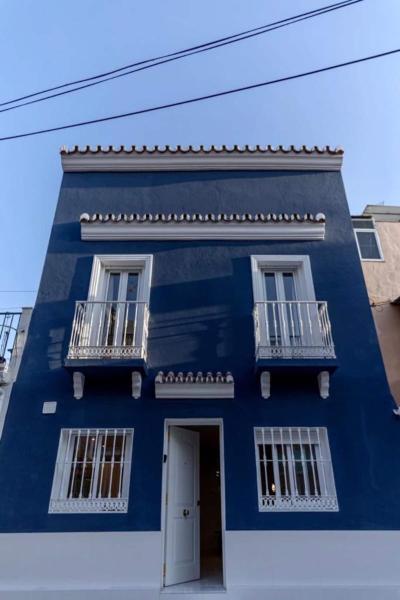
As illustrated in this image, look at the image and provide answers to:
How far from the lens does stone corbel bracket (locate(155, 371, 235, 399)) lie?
6238 mm

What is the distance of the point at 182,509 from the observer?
6219 mm

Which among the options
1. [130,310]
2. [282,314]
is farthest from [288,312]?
[130,310]

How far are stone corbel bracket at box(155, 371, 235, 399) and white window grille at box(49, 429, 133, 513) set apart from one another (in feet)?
2.98


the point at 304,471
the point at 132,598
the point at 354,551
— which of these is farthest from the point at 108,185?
the point at 354,551

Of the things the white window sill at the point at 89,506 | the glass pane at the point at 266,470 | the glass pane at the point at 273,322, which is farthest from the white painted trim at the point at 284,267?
the white window sill at the point at 89,506

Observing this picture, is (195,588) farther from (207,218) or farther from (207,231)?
(207,218)

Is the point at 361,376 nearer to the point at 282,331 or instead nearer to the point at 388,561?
the point at 282,331

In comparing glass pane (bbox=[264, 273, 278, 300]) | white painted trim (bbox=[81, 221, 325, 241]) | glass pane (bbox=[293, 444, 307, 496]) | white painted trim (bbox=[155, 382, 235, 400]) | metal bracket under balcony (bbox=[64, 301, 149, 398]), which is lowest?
glass pane (bbox=[293, 444, 307, 496])

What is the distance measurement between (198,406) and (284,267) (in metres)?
3.32

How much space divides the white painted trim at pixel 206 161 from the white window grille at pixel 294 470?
579 centimetres

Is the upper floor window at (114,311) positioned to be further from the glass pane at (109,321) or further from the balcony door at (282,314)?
the balcony door at (282,314)

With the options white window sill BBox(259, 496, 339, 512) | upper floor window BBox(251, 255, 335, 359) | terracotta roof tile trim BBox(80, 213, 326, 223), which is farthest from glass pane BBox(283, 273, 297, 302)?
white window sill BBox(259, 496, 339, 512)

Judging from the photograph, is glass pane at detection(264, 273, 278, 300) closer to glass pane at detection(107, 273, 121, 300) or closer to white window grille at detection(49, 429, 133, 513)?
glass pane at detection(107, 273, 121, 300)

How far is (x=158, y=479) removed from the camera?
5812mm
